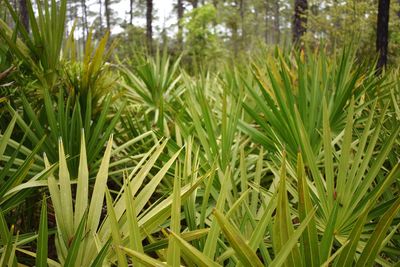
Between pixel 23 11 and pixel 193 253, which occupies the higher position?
pixel 23 11

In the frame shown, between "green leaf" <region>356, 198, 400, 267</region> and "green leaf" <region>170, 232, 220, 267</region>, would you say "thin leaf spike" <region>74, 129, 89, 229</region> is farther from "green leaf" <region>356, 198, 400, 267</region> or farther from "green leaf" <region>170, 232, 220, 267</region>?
"green leaf" <region>356, 198, 400, 267</region>

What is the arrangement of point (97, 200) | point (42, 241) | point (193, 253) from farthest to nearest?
point (97, 200) → point (42, 241) → point (193, 253)

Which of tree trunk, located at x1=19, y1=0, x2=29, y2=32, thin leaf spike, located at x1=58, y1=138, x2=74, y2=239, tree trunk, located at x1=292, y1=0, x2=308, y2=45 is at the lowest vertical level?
thin leaf spike, located at x1=58, y1=138, x2=74, y2=239

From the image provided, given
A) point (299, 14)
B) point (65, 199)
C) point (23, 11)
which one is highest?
point (299, 14)

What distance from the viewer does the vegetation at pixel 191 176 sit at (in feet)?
2.32

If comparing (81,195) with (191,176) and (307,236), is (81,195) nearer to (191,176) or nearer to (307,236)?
(191,176)

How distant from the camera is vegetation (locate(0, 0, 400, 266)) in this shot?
71 cm

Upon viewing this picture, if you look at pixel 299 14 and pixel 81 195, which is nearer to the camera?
pixel 81 195

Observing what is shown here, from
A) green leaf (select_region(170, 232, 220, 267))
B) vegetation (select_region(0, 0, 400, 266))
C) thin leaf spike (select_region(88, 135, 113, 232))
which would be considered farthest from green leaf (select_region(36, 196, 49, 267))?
green leaf (select_region(170, 232, 220, 267))

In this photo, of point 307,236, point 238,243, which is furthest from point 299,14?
point 238,243

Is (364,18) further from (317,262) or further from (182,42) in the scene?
(317,262)

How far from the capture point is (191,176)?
98cm

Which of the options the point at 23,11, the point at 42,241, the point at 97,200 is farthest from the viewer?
the point at 23,11

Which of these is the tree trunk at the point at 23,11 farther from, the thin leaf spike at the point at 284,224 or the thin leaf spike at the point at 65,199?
the thin leaf spike at the point at 284,224
